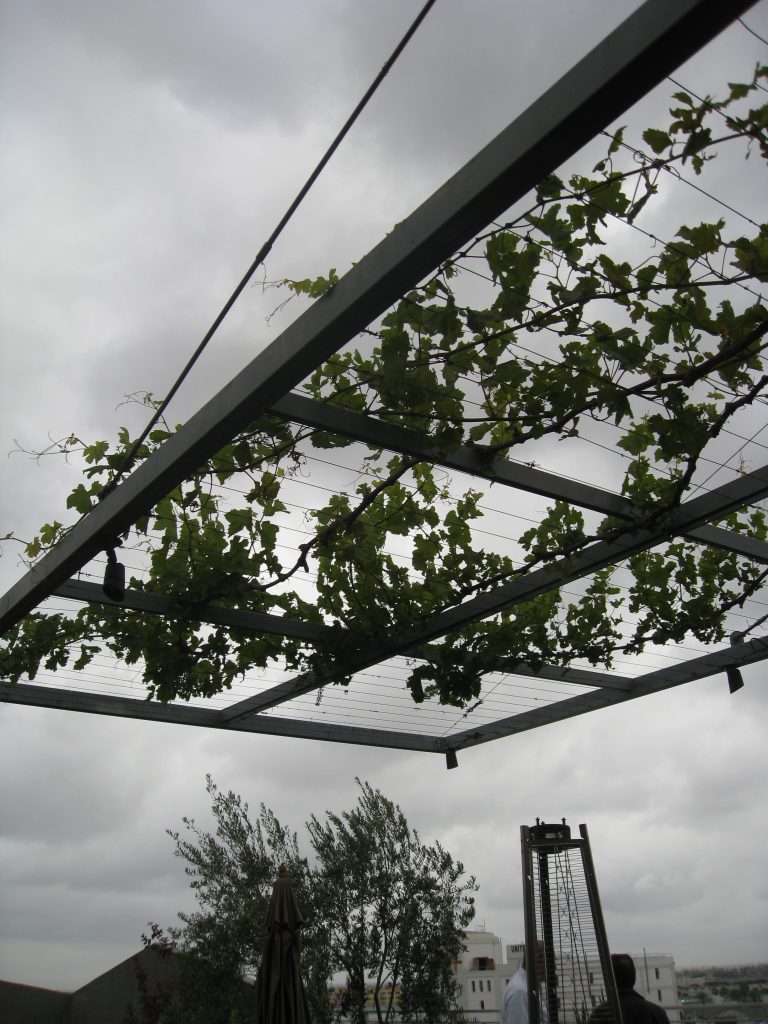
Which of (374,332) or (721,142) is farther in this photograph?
(374,332)

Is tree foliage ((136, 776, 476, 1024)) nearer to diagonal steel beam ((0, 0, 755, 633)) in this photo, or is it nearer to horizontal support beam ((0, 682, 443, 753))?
horizontal support beam ((0, 682, 443, 753))

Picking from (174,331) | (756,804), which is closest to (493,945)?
(756,804)

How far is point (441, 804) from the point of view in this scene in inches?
351

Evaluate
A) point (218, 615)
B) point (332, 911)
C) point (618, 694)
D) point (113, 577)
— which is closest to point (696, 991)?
point (618, 694)

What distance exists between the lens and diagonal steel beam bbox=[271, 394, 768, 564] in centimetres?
288

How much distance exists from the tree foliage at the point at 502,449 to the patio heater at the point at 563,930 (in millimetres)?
889

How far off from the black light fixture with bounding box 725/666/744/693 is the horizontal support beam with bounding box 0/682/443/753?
2.29 m

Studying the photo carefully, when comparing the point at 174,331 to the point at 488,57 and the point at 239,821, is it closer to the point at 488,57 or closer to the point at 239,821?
the point at 488,57

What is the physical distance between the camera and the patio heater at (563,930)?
4.38 metres

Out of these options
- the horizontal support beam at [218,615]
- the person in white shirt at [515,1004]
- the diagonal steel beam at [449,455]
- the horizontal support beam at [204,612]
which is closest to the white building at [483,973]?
the person in white shirt at [515,1004]

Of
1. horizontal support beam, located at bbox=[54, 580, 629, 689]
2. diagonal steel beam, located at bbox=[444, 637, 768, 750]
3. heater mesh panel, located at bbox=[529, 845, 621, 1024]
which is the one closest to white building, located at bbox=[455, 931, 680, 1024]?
diagonal steel beam, located at bbox=[444, 637, 768, 750]

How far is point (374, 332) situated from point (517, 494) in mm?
1587

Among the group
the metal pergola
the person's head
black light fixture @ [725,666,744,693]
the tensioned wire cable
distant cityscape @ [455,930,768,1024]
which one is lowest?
distant cityscape @ [455,930,768,1024]

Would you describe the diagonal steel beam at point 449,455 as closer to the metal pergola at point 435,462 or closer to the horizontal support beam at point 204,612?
the metal pergola at point 435,462
